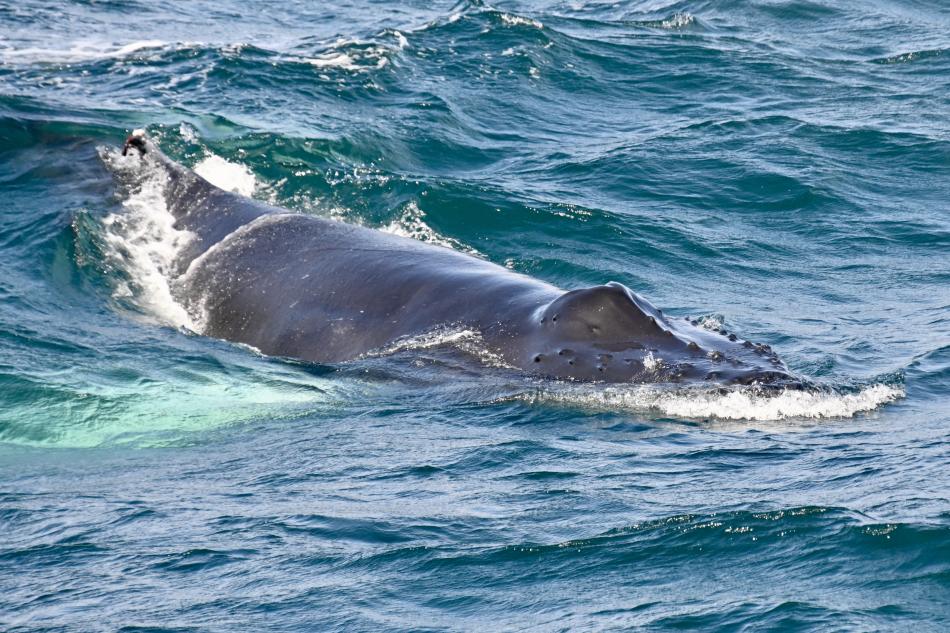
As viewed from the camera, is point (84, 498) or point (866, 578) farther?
point (84, 498)

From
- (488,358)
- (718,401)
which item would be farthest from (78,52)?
(718,401)

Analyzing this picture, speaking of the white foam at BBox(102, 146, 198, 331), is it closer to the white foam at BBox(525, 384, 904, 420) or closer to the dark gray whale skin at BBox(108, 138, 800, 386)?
the dark gray whale skin at BBox(108, 138, 800, 386)

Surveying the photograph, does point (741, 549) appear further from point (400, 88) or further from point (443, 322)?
point (400, 88)

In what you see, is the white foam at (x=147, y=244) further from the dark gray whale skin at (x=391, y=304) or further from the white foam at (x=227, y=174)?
the white foam at (x=227, y=174)

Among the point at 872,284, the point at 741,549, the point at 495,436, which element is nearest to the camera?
the point at 741,549

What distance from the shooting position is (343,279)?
592 inches

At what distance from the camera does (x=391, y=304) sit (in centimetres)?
1434

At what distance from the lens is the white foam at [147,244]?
55.7 feet

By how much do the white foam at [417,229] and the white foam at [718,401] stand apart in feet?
26.6

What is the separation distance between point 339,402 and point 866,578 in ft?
20.3

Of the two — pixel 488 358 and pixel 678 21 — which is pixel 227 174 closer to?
pixel 488 358

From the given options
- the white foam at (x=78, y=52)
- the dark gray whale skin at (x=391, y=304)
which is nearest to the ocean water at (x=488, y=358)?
the white foam at (x=78, y=52)

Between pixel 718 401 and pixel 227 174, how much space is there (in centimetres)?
1336

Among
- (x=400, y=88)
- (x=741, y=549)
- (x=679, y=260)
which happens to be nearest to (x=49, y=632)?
(x=741, y=549)
